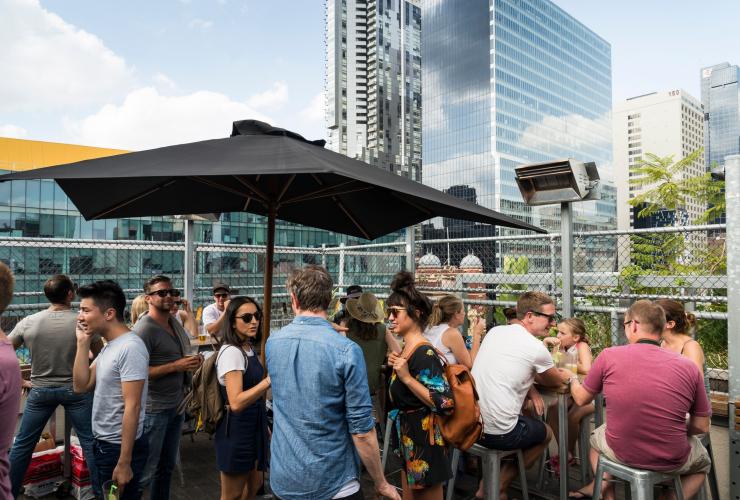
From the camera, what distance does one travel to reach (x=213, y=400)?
9.29 feet

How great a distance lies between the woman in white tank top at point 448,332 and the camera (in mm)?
4082

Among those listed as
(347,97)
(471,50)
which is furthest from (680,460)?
(347,97)

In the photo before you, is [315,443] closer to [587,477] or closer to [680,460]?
[680,460]

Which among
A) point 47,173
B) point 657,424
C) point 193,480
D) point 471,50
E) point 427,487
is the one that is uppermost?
point 471,50

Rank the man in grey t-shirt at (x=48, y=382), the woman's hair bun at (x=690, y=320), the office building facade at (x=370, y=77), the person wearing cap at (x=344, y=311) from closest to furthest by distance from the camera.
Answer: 1. the man in grey t-shirt at (x=48, y=382)
2. the woman's hair bun at (x=690, y=320)
3. the person wearing cap at (x=344, y=311)
4. the office building facade at (x=370, y=77)

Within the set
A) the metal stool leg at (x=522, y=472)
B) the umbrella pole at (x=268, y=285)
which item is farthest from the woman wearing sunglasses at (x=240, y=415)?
the metal stool leg at (x=522, y=472)

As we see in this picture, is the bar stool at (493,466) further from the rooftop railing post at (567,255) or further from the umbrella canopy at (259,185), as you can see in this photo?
the rooftop railing post at (567,255)

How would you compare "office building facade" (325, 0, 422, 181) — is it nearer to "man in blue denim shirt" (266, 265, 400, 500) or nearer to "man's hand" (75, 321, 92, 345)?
"man's hand" (75, 321, 92, 345)

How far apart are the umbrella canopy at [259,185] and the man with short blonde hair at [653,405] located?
996 millimetres

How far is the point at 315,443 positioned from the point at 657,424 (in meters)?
1.94

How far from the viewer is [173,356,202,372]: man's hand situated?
3.19 m

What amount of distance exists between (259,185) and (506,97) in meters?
110

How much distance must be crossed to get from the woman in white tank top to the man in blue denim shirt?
1.83m

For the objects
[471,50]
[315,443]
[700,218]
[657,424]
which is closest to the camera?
[315,443]
